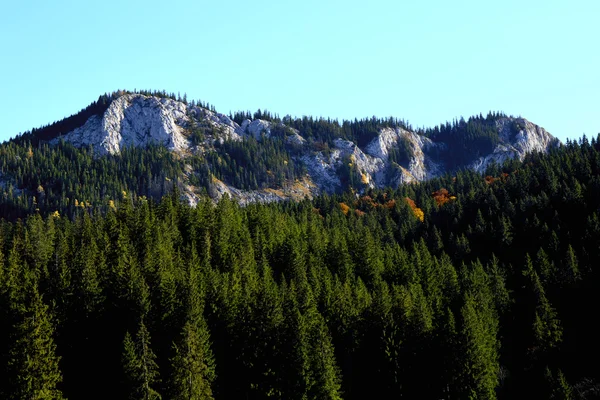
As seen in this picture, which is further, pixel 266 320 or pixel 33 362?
pixel 266 320

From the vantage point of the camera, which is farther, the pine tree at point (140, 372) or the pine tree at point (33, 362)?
the pine tree at point (140, 372)

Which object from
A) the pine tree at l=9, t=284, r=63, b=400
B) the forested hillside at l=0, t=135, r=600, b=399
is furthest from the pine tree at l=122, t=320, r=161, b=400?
the pine tree at l=9, t=284, r=63, b=400

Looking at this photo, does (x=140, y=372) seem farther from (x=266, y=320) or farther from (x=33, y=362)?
(x=266, y=320)

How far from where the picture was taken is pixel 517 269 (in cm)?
11531

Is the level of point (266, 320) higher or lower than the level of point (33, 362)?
higher

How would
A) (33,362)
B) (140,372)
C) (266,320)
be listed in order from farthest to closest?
(266,320) → (140,372) → (33,362)

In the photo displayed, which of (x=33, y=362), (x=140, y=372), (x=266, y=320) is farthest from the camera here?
(x=266, y=320)

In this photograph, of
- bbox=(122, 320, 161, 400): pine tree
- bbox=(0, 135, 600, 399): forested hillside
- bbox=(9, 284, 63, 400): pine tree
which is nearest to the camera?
bbox=(9, 284, 63, 400): pine tree

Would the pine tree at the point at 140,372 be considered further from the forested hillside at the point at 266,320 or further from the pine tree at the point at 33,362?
the pine tree at the point at 33,362

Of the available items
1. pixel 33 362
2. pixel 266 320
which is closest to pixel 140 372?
pixel 33 362

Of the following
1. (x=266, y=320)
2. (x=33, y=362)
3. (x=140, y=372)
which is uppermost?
(x=266, y=320)

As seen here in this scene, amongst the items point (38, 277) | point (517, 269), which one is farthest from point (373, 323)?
point (517, 269)

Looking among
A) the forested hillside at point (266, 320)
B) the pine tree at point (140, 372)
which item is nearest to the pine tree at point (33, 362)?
the forested hillside at point (266, 320)

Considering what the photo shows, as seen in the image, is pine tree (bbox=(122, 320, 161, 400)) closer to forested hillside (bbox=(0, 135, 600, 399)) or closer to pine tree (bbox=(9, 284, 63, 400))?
forested hillside (bbox=(0, 135, 600, 399))
